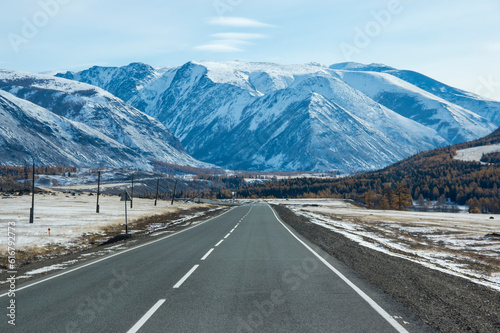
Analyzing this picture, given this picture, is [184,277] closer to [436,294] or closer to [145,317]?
[145,317]

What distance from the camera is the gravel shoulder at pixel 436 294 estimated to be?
26.7 ft

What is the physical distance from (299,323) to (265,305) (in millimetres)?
1438

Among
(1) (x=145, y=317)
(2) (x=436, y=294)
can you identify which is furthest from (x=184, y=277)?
(2) (x=436, y=294)

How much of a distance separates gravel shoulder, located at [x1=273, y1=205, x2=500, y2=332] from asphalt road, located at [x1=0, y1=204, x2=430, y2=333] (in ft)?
1.70

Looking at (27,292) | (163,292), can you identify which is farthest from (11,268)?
(163,292)

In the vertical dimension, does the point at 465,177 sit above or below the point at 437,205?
above

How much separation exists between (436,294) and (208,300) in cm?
580

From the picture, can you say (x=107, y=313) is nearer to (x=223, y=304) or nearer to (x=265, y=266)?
(x=223, y=304)

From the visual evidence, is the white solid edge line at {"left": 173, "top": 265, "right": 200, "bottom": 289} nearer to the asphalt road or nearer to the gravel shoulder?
the asphalt road

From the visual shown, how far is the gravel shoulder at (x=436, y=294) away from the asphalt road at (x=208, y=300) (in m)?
0.52

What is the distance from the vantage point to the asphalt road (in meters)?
8.05

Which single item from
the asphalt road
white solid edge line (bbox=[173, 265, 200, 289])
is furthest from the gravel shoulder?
white solid edge line (bbox=[173, 265, 200, 289])

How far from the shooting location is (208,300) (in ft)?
32.3

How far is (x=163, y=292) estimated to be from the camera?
1070 centimetres
